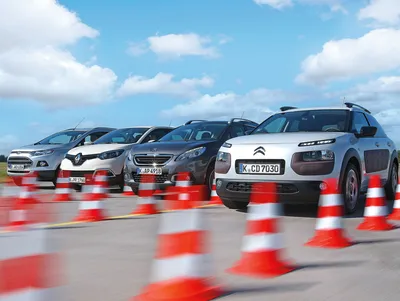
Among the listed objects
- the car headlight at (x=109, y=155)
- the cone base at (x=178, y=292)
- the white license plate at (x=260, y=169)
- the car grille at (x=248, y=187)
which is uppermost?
the car headlight at (x=109, y=155)

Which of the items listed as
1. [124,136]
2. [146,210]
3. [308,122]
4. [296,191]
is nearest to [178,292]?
[296,191]

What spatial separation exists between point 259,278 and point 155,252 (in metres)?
1.42

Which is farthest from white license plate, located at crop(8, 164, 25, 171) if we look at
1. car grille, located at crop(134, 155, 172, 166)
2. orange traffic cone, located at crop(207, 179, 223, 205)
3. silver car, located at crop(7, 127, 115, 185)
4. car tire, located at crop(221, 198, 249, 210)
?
car tire, located at crop(221, 198, 249, 210)

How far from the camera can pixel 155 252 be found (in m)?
5.47

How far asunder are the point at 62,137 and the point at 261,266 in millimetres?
11447

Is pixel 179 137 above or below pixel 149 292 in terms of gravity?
above

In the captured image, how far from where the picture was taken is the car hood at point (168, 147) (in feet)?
34.2

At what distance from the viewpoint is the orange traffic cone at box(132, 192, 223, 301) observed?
11.9ft

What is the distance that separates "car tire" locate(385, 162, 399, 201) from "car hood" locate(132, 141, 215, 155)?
3.44 m

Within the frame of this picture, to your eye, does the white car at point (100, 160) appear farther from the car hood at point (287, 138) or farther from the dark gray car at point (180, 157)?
the car hood at point (287, 138)

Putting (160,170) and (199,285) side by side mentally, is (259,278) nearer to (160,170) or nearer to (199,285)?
(199,285)

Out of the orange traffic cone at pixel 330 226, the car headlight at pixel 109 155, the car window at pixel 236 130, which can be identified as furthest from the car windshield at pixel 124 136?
the orange traffic cone at pixel 330 226

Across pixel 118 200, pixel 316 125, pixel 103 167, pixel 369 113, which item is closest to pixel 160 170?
pixel 118 200

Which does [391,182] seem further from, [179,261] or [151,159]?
[179,261]
